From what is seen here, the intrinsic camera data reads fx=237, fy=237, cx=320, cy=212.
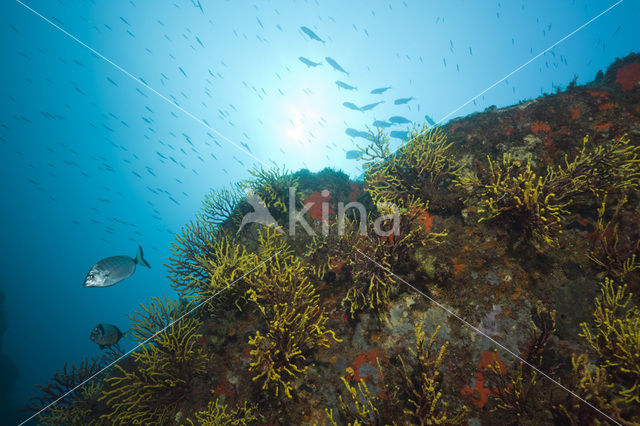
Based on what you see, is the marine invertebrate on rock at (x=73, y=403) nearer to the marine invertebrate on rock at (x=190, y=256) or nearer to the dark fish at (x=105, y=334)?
the dark fish at (x=105, y=334)

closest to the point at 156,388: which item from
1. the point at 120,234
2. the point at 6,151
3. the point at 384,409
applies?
the point at 384,409

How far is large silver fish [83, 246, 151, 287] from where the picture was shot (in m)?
4.95

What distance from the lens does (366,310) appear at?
3479 mm

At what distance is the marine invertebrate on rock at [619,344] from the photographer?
2070mm

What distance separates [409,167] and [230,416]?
16.5 feet

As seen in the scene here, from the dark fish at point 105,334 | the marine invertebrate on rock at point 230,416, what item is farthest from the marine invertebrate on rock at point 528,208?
the dark fish at point 105,334

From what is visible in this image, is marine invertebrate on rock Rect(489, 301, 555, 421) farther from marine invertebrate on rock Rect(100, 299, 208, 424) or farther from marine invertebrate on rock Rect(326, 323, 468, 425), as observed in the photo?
marine invertebrate on rock Rect(100, 299, 208, 424)

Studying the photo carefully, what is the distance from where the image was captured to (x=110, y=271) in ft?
16.7

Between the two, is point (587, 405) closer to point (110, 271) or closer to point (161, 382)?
point (161, 382)

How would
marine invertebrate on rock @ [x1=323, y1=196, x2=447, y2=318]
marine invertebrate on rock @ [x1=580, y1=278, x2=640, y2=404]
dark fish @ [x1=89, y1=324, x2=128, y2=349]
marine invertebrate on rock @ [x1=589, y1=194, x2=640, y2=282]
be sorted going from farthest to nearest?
1. dark fish @ [x1=89, y1=324, x2=128, y2=349]
2. marine invertebrate on rock @ [x1=323, y1=196, x2=447, y2=318]
3. marine invertebrate on rock @ [x1=589, y1=194, x2=640, y2=282]
4. marine invertebrate on rock @ [x1=580, y1=278, x2=640, y2=404]

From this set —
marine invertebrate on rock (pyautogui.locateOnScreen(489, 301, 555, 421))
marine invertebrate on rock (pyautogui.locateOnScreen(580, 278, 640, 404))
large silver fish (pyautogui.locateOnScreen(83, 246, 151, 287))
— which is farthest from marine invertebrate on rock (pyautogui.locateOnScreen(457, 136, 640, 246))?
large silver fish (pyautogui.locateOnScreen(83, 246, 151, 287))

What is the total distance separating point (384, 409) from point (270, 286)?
1.98 m

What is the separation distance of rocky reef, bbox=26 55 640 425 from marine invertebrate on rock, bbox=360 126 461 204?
57 millimetres

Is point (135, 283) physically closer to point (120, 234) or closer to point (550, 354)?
point (120, 234)
